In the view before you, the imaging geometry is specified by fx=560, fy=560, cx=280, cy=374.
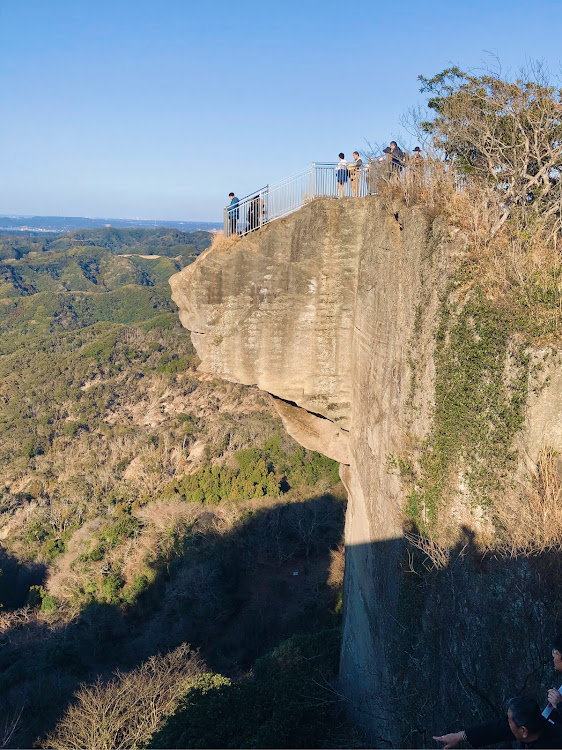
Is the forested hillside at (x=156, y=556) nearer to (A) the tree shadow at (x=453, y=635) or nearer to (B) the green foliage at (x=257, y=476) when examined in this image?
(B) the green foliage at (x=257, y=476)

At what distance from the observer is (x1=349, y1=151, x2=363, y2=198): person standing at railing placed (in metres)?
10.3

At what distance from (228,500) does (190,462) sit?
7.53 m

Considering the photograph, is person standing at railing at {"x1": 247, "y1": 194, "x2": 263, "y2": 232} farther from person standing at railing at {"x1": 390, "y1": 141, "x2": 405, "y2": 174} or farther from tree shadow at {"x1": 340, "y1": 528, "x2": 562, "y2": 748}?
tree shadow at {"x1": 340, "y1": 528, "x2": 562, "y2": 748}

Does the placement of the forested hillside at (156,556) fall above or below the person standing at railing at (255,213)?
below

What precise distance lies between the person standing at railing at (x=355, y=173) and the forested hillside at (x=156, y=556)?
9.58 meters

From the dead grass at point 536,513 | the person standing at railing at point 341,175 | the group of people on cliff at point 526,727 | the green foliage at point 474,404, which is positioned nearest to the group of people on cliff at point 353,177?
the person standing at railing at point 341,175

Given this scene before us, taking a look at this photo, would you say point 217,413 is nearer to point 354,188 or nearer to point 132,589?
point 132,589

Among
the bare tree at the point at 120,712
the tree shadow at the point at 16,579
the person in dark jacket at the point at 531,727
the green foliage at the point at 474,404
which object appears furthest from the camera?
the tree shadow at the point at 16,579

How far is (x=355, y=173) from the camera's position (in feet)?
34.1

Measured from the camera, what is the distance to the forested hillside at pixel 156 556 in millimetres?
13438

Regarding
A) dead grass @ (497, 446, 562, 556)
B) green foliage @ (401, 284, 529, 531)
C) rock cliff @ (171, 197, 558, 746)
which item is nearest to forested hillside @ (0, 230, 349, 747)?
rock cliff @ (171, 197, 558, 746)

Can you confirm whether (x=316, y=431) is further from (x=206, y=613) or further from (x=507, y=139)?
(x=206, y=613)

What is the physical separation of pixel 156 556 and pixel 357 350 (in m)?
19.6

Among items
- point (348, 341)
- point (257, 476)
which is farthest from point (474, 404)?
point (257, 476)
